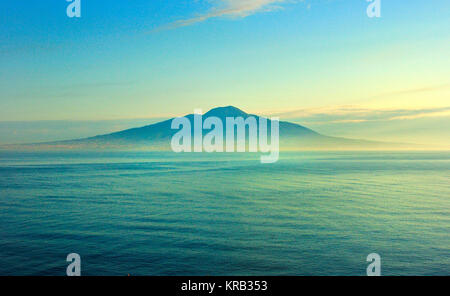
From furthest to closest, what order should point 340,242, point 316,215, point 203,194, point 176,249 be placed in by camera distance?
point 203,194
point 316,215
point 340,242
point 176,249

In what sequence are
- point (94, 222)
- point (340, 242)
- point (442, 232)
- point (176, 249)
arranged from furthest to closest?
point (94, 222) → point (442, 232) → point (340, 242) → point (176, 249)

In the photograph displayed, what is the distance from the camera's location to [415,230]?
22.0m

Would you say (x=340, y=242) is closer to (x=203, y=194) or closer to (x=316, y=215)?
(x=316, y=215)

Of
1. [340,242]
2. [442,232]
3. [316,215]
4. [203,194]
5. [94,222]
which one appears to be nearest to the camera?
[340,242]

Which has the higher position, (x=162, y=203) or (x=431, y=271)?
(x=162, y=203)

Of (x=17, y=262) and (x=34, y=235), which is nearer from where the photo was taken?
(x=17, y=262)

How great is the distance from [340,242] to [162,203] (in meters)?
16.9

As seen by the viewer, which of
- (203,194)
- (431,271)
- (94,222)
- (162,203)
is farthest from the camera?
(203,194)

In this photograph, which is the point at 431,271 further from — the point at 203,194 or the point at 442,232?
the point at 203,194
